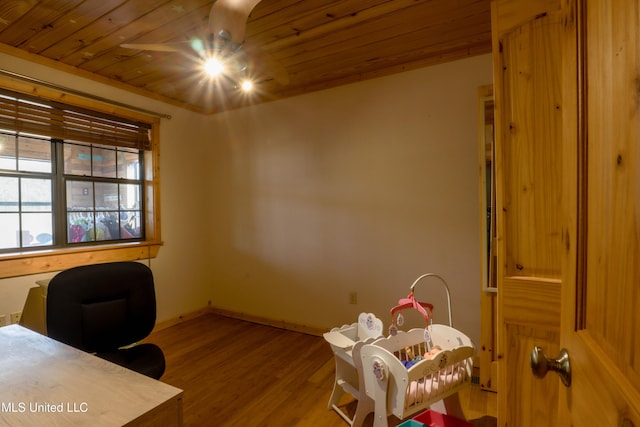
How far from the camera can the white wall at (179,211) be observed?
10.8 feet

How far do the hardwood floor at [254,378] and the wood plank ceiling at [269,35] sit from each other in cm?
211

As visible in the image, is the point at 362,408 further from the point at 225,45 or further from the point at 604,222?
the point at 225,45

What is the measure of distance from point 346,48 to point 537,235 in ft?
6.30

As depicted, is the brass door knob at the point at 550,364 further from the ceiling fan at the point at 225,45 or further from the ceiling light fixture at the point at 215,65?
the ceiling light fixture at the point at 215,65

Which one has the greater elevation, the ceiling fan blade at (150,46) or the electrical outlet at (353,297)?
the ceiling fan blade at (150,46)

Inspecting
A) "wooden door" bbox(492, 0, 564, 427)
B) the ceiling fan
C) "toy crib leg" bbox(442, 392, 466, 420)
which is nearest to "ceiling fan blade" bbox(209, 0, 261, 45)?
the ceiling fan

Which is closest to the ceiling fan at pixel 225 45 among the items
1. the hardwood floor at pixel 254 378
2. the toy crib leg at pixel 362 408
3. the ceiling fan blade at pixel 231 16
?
the ceiling fan blade at pixel 231 16

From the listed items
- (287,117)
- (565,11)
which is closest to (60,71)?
(287,117)

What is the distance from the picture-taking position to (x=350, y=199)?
116 inches

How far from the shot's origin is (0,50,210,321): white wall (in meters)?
3.30

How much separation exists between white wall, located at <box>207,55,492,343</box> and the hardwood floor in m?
0.39

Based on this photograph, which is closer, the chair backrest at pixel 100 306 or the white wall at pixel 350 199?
the chair backrest at pixel 100 306

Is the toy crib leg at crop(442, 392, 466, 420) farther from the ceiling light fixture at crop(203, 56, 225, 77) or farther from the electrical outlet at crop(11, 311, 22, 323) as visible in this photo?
the electrical outlet at crop(11, 311, 22, 323)

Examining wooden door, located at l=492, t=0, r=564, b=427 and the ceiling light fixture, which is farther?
the ceiling light fixture
